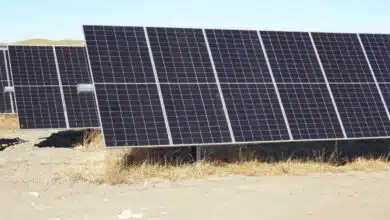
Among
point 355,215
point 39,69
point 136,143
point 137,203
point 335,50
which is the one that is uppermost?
point 39,69

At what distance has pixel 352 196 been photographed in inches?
386

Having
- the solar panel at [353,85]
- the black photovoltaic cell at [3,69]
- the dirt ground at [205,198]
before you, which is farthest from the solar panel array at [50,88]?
the solar panel at [353,85]

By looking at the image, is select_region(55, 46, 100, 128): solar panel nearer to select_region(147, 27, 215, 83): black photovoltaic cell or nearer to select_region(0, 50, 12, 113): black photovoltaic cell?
select_region(147, 27, 215, 83): black photovoltaic cell

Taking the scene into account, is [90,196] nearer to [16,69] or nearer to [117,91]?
[117,91]

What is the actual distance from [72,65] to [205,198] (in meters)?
11.0

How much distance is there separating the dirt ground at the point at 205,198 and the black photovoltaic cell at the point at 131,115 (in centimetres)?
97

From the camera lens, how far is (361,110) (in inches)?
509

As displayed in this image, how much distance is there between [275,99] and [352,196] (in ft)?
11.3

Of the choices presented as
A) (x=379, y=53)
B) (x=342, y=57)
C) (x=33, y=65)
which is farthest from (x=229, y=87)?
(x=33, y=65)

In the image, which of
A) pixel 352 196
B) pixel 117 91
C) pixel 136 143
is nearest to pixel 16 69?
pixel 117 91

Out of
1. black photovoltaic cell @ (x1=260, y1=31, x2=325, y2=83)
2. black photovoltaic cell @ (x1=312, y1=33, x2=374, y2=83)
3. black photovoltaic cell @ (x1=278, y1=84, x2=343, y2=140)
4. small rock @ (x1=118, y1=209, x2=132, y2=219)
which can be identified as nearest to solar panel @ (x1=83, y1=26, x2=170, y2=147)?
small rock @ (x1=118, y1=209, x2=132, y2=219)

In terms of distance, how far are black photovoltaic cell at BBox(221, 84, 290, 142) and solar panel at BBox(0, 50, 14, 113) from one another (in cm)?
1400

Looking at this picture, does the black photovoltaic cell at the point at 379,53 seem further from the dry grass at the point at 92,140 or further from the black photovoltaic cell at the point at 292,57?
the dry grass at the point at 92,140

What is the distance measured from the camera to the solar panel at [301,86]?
12.2 metres
